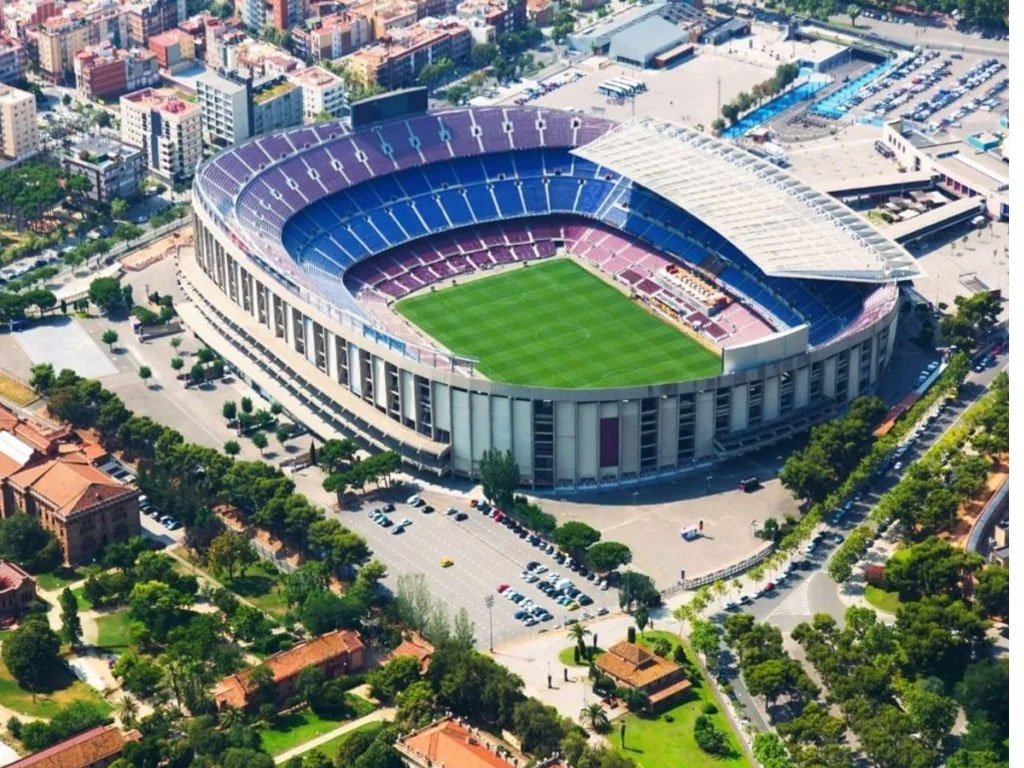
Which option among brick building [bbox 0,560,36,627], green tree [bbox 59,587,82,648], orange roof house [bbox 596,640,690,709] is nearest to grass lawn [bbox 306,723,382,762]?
orange roof house [bbox 596,640,690,709]

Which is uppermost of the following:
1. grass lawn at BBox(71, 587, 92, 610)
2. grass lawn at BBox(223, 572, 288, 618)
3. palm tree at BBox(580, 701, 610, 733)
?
palm tree at BBox(580, 701, 610, 733)

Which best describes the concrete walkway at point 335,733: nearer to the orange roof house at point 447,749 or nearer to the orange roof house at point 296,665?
the orange roof house at point 296,665

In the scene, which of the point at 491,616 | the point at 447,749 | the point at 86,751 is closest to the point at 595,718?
the point at 447,749

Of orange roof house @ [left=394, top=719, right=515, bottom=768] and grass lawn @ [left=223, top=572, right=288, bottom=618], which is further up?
orange roof house @ [left=394, top=719, right=515, bottom=768]

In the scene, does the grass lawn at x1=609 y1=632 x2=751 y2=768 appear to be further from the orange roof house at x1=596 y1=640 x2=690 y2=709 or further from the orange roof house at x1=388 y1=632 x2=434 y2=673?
the orange roof house at x1=388 y1=632 x2=434 y2=673

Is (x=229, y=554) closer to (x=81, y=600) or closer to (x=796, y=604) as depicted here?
(x=81, y=600)
